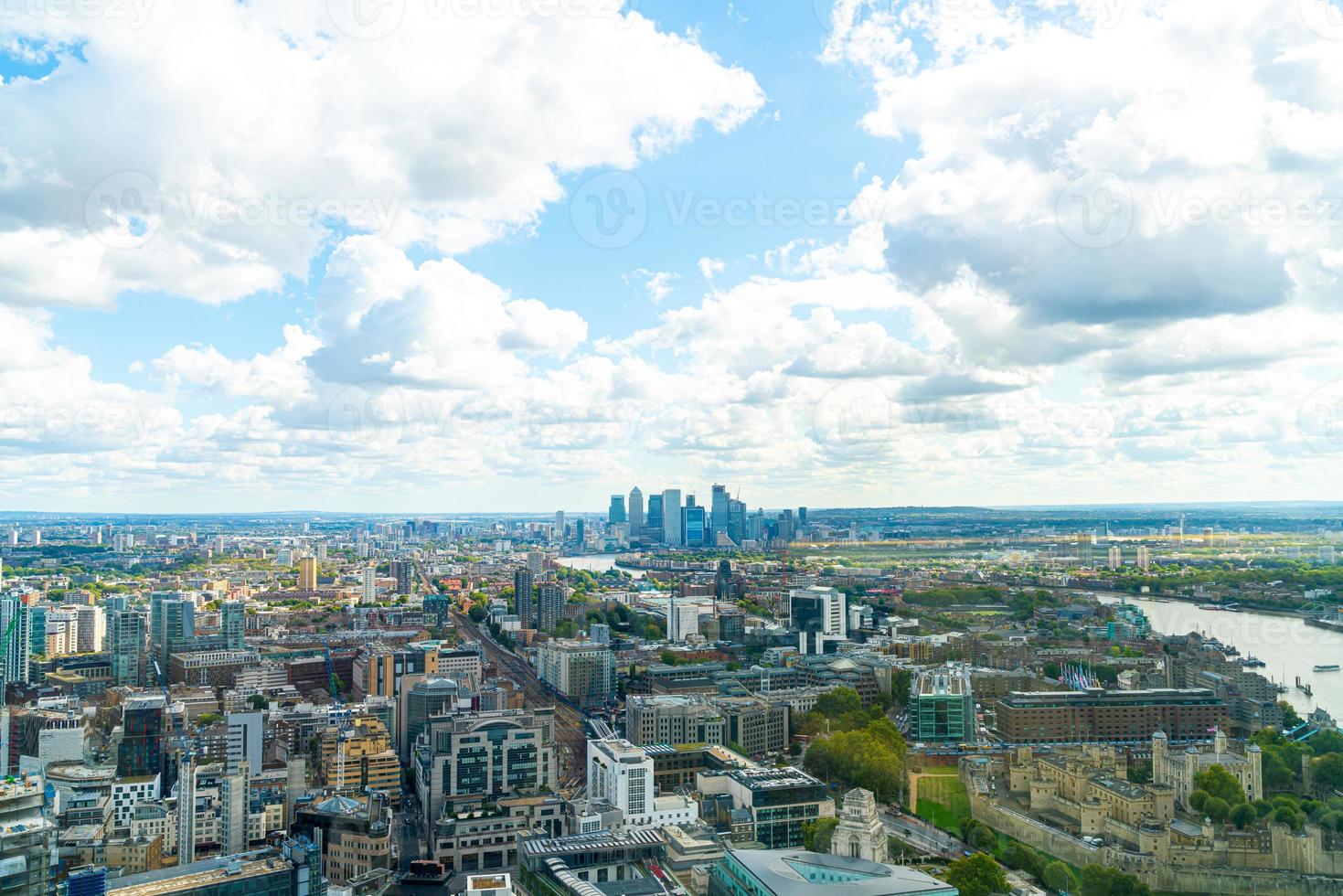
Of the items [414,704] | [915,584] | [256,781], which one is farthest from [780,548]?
[256,781]

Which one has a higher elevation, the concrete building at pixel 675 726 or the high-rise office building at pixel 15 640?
the high-rise office building at pixel 15 640

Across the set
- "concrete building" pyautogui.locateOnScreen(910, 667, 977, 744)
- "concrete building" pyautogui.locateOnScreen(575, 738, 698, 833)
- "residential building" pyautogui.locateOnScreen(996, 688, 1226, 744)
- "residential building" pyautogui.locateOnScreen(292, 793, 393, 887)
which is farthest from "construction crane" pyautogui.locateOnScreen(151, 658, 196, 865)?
"residential building" pyautogui.locateOnScreen(996, 688, 1226, 744)

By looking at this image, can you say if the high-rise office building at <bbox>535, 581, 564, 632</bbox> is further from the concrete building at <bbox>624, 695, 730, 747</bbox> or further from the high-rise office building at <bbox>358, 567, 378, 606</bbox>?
the concrete building at <bbox>624, 695, 730, 747</bbox>

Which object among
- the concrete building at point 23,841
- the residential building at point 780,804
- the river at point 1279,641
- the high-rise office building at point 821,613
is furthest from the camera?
the high-rise office building at point 821,613

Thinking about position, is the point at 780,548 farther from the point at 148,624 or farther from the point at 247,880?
the point at 247,880

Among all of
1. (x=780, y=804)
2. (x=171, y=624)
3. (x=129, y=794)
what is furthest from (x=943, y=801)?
(x=171, y=624)

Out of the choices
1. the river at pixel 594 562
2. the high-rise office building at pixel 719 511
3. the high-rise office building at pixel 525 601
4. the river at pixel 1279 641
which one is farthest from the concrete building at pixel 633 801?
the high-rise office building at pixel 719 511

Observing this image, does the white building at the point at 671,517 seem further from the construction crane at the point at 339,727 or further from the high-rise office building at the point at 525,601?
the construction crane at the point at 339,727
